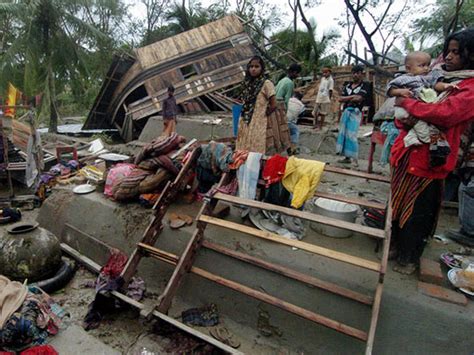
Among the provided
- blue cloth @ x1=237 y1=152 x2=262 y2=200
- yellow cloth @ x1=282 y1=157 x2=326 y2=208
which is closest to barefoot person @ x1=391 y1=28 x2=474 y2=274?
yellow cloth @ x1=282 y1=157 x2=326 y2=208

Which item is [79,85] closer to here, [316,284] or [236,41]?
[236,41]

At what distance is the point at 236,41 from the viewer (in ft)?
35.7

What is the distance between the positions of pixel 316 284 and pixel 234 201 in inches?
42.0

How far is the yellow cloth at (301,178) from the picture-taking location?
3.15 metres

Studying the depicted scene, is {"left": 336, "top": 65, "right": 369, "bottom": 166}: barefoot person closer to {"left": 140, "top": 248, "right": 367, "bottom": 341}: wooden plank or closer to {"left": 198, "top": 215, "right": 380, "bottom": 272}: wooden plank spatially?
{"left": 198, "top": 215, "right": 380, "bottom": 272}: wooden plank

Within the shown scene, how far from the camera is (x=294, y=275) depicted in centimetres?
278

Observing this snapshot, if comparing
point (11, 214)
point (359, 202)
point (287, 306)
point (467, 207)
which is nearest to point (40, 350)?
point (287, 306)

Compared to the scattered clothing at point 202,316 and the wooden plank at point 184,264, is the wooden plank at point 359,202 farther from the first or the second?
the scattered clothing at point 202,316

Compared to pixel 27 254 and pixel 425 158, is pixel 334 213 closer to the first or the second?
pixel 425 158

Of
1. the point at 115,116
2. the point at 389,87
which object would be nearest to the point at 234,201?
the point at 389,87

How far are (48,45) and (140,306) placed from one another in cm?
1505

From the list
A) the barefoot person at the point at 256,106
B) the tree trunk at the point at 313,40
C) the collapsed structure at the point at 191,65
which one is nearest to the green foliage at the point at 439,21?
the tree trunk at the point at 313,40

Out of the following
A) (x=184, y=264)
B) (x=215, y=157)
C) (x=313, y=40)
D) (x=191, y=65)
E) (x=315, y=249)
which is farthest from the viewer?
(x=313, y=40)

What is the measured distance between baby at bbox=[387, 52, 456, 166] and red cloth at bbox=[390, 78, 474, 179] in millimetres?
53
